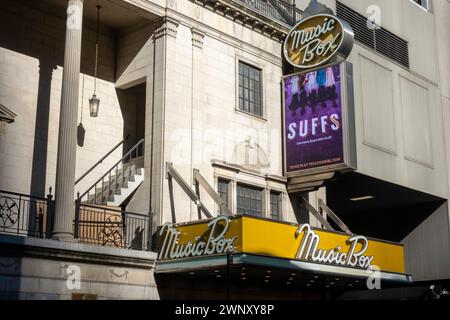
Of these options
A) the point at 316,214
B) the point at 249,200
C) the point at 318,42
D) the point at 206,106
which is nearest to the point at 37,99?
the point at 206,106

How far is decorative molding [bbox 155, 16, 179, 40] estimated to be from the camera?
23.1 m

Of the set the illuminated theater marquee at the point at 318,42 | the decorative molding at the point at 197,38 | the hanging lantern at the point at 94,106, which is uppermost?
the illuminated theater marquee at the point at 318,42

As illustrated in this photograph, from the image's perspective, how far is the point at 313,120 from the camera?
25547 millimetres

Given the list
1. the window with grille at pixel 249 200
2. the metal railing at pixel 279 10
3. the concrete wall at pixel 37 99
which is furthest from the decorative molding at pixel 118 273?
the metal railing at pixel 279 10

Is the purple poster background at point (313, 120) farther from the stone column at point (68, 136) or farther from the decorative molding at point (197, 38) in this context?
the stone column at point (68, 136)

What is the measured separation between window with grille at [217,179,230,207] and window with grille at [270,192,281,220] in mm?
2505

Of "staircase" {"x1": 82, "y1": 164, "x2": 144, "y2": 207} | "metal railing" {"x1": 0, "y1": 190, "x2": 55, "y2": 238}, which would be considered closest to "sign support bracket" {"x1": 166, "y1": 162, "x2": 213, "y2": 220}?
"staircase" {"x1": 82, "y1": 164, "x2": 144, "y2": 207}

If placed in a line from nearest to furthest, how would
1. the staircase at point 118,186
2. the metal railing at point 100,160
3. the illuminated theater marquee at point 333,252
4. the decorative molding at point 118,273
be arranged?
the decorative molding at point 118,273 → the illuminated theater marquee at point 333,252 → the staircase at point 118,186 → the metal railing at point 100,160

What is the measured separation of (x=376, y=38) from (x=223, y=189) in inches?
535

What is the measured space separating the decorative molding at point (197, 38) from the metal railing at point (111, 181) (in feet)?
12.6

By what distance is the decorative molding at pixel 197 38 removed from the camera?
23.9 m

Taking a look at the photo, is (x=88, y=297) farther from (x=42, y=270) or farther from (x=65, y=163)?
(x=65, y=163)

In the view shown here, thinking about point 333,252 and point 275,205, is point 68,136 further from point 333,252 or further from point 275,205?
point 275,205

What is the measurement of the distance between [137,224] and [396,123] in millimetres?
15296
